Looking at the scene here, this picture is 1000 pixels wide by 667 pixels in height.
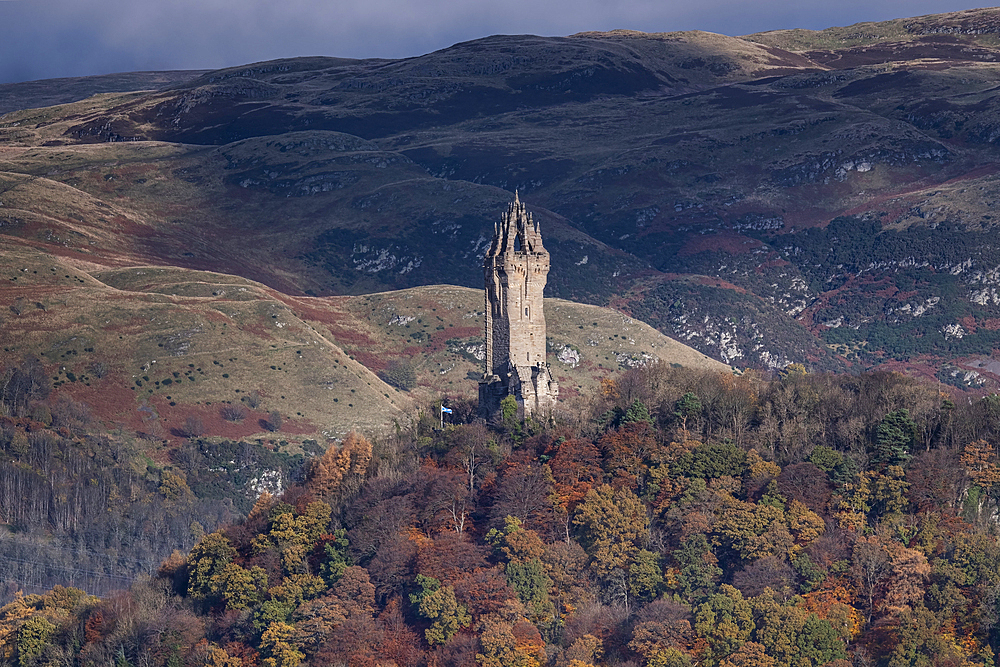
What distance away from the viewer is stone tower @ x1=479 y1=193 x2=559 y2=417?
473 feet

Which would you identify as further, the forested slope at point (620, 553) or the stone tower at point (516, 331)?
the stone tower at point (516, 331)

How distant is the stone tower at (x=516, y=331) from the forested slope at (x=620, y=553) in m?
2.76

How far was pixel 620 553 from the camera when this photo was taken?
127062 mm

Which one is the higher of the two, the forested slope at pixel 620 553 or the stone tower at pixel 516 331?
the stone tower at pixel 516 331

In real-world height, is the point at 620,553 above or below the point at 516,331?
below

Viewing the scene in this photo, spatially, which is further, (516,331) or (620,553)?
(516,331)

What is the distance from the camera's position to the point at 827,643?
11488 cm

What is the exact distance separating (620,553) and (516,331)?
24.9 metres

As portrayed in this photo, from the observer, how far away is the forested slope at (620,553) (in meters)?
118

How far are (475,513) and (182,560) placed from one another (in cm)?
2879

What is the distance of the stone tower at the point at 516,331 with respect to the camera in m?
144

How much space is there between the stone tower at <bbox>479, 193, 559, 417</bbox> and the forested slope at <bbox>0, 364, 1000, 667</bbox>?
2755 millimetres

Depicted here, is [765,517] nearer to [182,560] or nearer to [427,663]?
[427,663]

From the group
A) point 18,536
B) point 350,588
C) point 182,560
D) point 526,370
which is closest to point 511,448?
point 526,370
